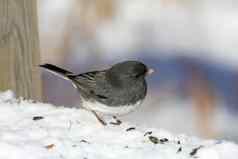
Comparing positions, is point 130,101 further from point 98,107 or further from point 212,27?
point 212,27

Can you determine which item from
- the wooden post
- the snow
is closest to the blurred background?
the wooden post

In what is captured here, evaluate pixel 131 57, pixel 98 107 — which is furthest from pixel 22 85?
pixel 131 57

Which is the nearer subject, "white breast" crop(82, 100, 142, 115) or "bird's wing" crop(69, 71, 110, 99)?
"white breast" crop(82, 100, 142, 115)

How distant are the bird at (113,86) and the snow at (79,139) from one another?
20 centimetres

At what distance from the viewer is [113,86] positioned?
3.95 m

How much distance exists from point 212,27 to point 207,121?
48 cm

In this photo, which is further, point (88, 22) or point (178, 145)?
point (88, 22)

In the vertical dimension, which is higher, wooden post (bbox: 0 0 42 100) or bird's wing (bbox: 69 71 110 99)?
wooden post (bbox: 0 0 42 100)

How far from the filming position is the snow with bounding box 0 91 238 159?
9.99 ft

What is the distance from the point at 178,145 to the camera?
322 centimetres

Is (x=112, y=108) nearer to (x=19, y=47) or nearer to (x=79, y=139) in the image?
(x=19, y=47)

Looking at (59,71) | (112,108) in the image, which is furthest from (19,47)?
(112,108)

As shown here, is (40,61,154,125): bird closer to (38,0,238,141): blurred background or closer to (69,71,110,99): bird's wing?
(69,71,110,99): bird's wing

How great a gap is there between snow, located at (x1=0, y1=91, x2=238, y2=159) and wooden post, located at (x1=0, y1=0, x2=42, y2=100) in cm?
21
